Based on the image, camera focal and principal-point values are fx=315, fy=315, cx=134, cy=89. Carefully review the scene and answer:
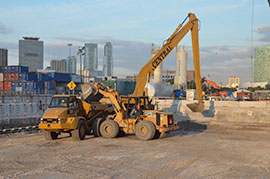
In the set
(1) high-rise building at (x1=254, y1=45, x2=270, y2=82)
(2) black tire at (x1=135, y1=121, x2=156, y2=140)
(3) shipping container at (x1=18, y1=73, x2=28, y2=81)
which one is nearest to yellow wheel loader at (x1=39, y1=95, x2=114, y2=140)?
(2) black tire at (x1=135, y1=121, x2=156, y2=140)

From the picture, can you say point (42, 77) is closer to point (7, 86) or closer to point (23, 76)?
point (23, 76)

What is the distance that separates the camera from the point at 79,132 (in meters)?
15.6

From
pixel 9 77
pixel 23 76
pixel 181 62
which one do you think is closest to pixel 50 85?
pixel 23 76

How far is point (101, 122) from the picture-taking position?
16.8m

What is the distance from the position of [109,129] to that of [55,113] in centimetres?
305

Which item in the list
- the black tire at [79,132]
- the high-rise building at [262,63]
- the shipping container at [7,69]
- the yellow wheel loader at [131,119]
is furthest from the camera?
the high-rise building at [262,63]

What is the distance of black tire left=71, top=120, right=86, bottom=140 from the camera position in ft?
50.8

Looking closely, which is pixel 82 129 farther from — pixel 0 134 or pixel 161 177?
pixel 161 177

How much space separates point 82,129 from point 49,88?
57017 mm

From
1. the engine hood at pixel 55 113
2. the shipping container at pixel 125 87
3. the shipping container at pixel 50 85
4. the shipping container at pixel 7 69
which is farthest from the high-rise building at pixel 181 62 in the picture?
the engine hood at pixel 55 113

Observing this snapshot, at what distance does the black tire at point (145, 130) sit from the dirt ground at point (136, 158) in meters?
0.34

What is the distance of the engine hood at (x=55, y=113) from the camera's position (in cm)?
1481

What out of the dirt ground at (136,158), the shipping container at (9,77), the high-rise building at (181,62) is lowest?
the dirt ground at (136,158)

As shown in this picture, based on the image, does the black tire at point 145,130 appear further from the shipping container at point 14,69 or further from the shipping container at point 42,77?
the shipping container at point 14,69
